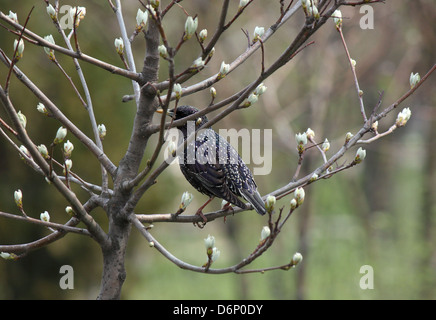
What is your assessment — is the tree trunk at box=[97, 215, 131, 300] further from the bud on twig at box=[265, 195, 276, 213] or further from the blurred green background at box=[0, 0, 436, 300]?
the blurred green background at box=[0, 0, 436, 300]

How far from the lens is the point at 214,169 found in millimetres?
3492

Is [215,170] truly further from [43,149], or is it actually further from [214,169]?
[43,149]

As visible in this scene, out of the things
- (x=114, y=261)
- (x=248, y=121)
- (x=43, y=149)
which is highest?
(x=248, y=121)

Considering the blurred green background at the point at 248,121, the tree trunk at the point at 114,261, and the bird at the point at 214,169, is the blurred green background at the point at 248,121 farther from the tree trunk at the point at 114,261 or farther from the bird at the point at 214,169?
the tree trunk at the point at 114,261

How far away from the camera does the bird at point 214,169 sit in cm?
335

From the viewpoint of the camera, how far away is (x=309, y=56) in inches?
267

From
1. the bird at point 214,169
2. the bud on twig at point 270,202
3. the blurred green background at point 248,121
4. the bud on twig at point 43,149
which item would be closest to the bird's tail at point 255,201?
the bird at point 214,169

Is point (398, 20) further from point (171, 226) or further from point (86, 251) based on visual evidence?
point (171, 226)

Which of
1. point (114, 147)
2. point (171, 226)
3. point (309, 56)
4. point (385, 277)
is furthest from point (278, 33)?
point (171, 226)

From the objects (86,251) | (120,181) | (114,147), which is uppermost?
(114,147)

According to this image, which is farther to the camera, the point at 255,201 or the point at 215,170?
the point at 215,170

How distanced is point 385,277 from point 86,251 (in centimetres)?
499

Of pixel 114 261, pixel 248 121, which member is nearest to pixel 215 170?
pixel 114 261

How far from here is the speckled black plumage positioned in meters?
3.36
